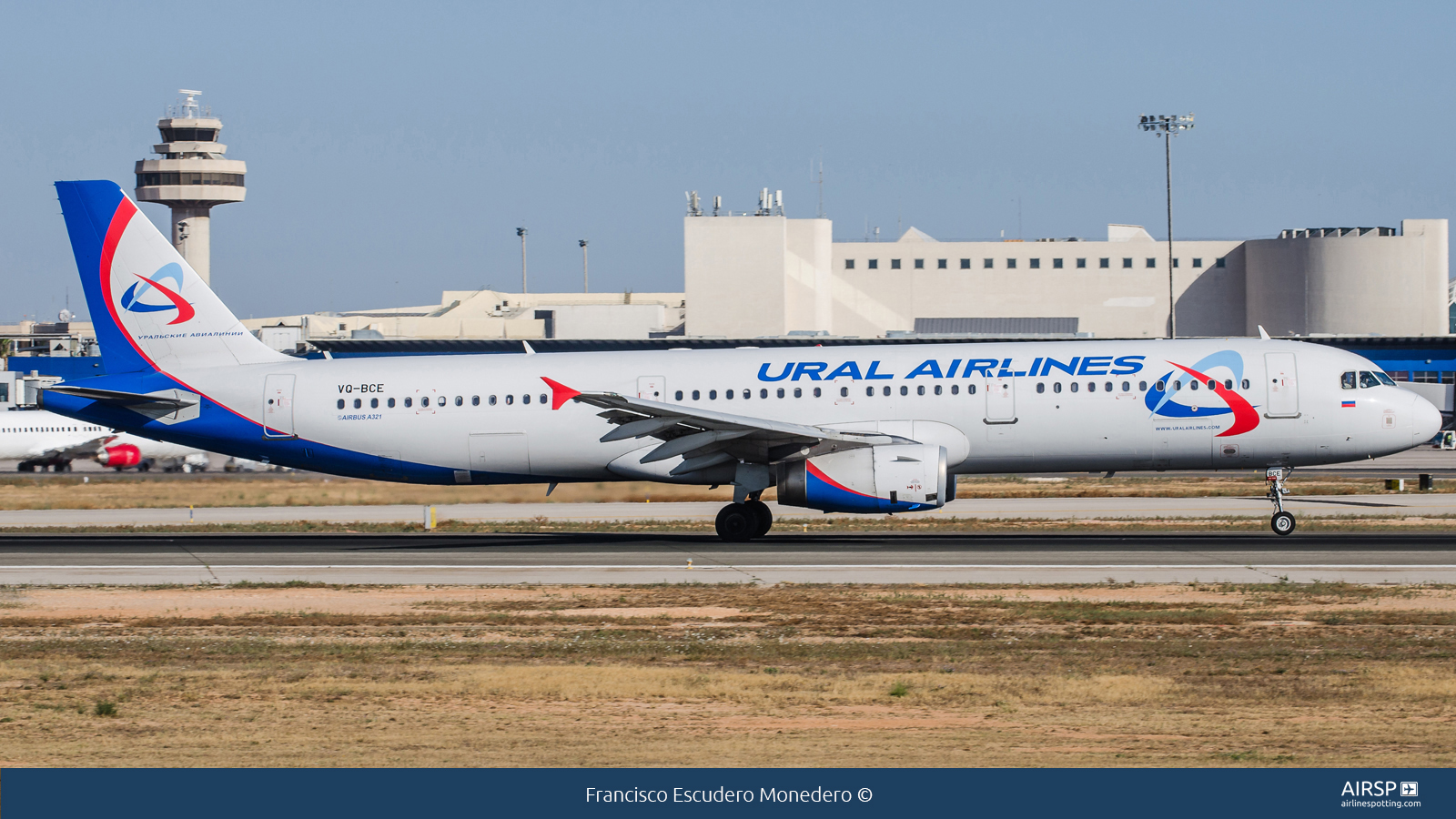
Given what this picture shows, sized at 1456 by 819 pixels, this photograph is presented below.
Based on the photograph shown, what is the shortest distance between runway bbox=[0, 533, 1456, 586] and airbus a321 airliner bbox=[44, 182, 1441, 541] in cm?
149

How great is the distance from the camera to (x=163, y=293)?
31438mm

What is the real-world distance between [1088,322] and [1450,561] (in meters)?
89.4

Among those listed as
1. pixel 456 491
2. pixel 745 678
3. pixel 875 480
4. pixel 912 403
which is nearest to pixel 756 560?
pixel 875 480

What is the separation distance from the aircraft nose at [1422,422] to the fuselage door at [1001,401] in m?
8.03

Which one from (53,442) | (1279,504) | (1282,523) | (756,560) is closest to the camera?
(756,560)

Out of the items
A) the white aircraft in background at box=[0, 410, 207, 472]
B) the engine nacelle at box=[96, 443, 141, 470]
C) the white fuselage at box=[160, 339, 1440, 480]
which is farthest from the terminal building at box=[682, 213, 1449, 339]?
the white fuselage at box=[160, 339, 1440, 480]

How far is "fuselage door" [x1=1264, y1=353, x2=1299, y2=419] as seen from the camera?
92.7 ft

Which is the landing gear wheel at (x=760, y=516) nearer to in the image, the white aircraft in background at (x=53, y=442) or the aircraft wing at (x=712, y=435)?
the aircraft wing at (x=712, y=435)

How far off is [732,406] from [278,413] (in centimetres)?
1000

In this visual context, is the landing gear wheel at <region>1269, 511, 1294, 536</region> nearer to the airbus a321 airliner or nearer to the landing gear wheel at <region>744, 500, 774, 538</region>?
the airbus a321 airliner

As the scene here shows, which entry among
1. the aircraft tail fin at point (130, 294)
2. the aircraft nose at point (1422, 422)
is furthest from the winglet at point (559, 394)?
the aircraft nose at point (1422, 422)

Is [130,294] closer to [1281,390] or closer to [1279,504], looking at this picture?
[1281,390]
